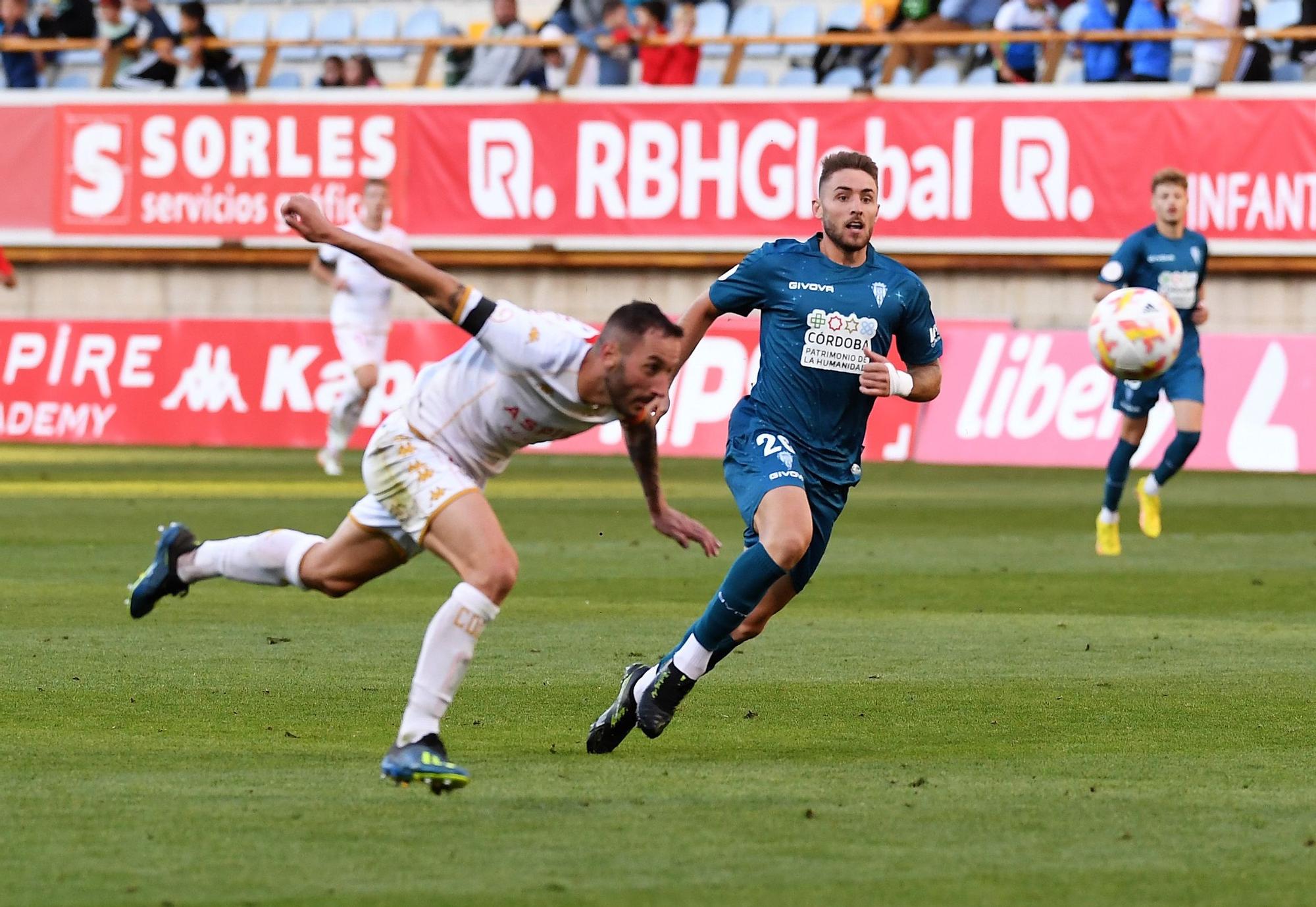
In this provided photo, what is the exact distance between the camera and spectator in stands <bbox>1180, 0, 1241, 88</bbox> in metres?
24.4

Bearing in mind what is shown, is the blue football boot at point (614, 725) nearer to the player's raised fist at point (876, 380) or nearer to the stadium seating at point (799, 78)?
the player's raised fist at point (876, 380)

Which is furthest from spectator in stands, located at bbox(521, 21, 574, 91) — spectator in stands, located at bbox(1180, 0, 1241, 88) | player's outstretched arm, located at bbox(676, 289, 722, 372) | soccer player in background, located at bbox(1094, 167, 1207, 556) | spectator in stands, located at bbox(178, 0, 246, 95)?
player's outstretched arm, located at bbox(676, 289, 722, 372)

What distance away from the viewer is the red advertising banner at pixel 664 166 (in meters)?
24.6

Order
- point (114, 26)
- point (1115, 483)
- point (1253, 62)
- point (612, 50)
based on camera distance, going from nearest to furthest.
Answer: point (1115, 483) → point (1253, 62) → point (612, 50) → point (114, 26)

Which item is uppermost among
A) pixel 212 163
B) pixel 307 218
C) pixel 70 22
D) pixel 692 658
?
pixel 307 218

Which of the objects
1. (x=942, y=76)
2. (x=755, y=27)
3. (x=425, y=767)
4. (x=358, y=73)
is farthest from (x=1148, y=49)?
(x=425, y=767)

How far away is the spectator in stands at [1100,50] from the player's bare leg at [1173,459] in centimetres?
1005

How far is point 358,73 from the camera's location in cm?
2812

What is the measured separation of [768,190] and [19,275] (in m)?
9.85

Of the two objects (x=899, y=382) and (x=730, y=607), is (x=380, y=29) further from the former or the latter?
(x=730, y=607)

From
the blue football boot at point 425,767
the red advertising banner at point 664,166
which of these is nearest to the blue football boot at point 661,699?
the blue football boot at point 425,767

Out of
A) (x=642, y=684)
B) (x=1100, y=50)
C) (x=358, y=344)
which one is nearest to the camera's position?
(x=642, y=684)

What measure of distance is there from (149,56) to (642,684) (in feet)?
76.3

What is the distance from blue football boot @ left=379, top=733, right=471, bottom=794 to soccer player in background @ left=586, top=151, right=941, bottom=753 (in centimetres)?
148
